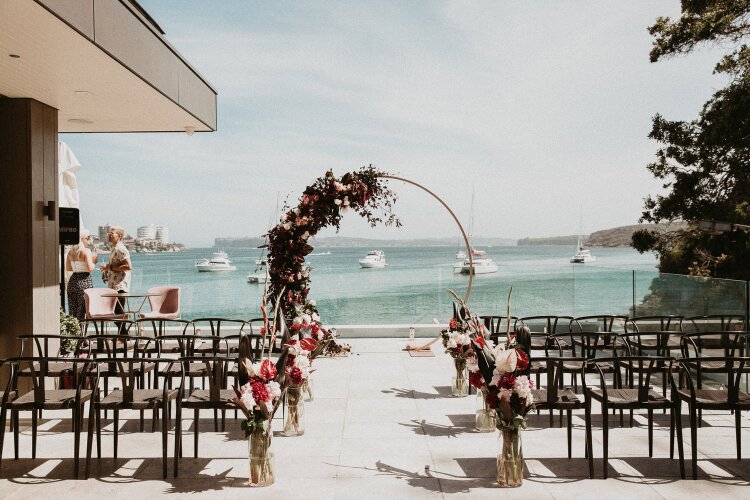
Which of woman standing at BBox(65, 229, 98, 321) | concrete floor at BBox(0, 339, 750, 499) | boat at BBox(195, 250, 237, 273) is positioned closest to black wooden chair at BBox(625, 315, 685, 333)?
concrete floor at BBox(0, 339, 750, 499)

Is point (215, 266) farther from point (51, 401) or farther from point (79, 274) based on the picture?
point (51, 401)

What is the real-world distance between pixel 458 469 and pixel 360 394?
2.78m

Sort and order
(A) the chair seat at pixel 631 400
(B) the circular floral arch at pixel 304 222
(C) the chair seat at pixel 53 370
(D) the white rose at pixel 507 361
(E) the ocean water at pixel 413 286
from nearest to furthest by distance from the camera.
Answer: (D) the white rose at pixel 507 361, (A) the chair seat at pixel 631 400, (C) the chair seat at pixel 53 370, (B) the circular floral arch at pixel 304 222, (E) the ocean water at pixel 413 286

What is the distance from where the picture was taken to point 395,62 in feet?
109

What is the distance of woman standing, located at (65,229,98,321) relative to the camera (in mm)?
9992

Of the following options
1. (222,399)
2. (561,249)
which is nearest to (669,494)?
(222,399)

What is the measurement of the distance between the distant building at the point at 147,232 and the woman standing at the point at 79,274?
229 ft

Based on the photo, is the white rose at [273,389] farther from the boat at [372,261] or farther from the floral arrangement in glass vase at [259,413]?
the boat at [372,261]

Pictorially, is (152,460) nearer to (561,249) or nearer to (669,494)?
(669,494)

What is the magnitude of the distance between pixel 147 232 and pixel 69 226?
2860 inches

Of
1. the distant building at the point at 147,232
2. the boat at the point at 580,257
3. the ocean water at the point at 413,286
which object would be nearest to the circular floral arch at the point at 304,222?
the ocean water at the point at 413,286

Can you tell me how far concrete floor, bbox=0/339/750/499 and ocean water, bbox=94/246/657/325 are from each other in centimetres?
170

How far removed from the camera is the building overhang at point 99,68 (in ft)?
15.4

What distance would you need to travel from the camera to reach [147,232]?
77.2m
